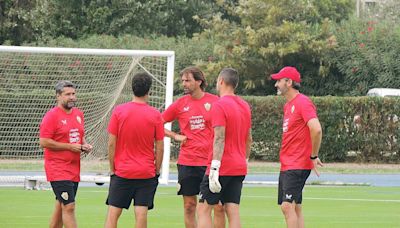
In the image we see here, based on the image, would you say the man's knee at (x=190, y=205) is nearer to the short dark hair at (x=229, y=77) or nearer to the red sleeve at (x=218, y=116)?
the red sleeve at (x=218, y=116)

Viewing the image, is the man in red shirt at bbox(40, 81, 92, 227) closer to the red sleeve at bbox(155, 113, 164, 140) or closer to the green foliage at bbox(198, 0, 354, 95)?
the red sleeve at bbox(155, 113, 164, 140)

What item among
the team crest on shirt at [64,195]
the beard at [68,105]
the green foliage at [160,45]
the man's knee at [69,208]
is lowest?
the green foliage at [160,45]

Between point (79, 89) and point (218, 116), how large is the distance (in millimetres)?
11211

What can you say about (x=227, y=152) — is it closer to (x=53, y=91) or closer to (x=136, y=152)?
(x=136, y=152)

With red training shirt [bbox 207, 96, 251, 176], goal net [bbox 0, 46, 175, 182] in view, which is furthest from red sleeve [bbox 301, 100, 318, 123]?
goal net [bbox 0, 46, 175, 182]

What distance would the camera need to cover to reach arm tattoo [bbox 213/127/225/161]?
12156 millimetres

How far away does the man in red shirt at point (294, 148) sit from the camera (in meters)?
13.1

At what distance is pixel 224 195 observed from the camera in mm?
12617

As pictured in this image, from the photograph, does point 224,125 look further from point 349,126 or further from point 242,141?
point 349,126

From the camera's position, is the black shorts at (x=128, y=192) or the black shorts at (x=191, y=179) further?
the black shorts at (x=191, y=179)

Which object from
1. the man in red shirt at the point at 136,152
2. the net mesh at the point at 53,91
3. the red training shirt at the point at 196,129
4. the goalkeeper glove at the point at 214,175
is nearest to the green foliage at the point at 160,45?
the net mesh at the point at 53,91

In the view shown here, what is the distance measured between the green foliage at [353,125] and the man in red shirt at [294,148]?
1820 cm

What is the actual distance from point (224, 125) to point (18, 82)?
11654 millimetres

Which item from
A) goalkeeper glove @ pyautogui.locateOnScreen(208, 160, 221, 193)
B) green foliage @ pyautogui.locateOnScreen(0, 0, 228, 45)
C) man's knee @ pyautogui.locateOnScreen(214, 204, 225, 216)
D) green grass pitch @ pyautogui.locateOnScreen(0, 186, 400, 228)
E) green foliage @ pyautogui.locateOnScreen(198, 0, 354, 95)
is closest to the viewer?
goalkeeper glove @ pyautogui.locateOnScreen(208, 160, 221, 193)
